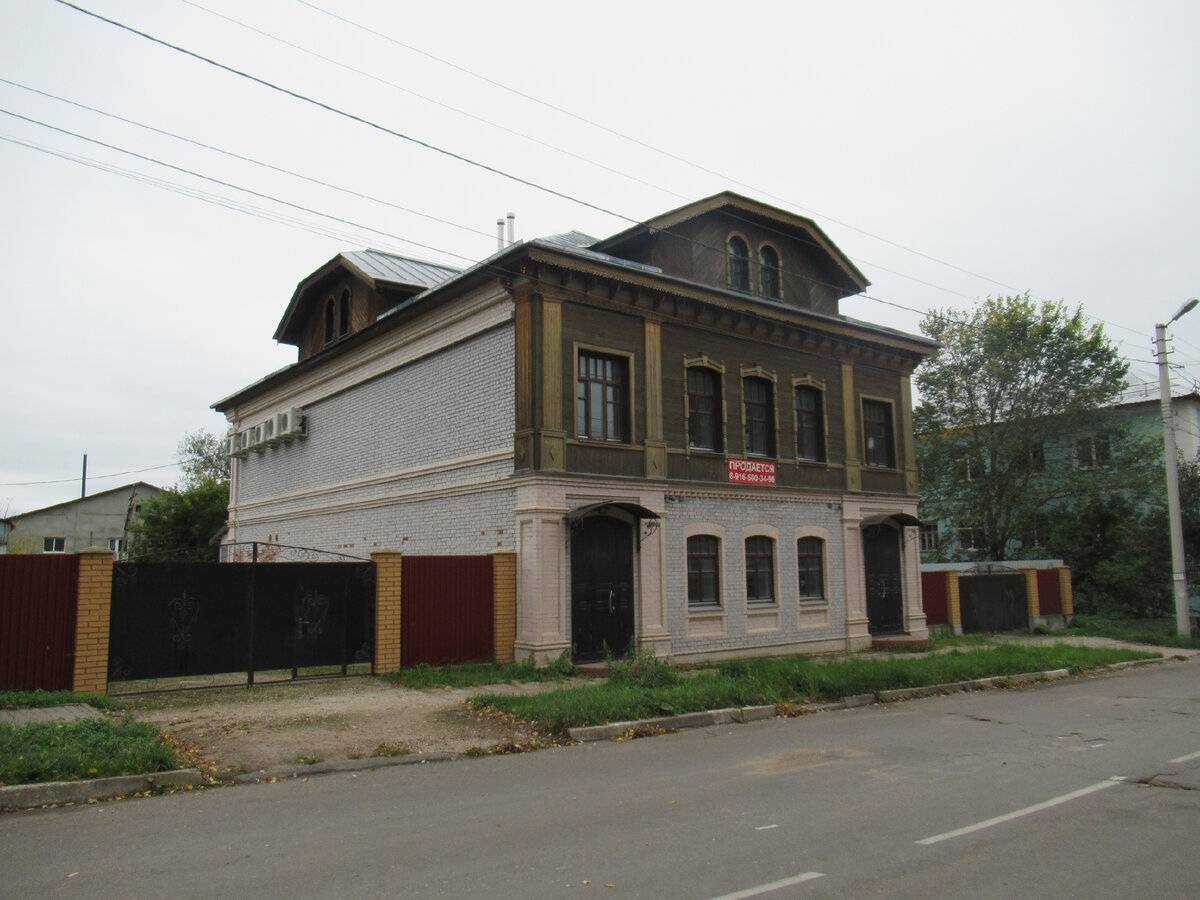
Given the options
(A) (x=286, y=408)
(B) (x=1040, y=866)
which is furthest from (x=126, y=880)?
(A) (x=286, y=408)

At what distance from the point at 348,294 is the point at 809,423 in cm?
1231

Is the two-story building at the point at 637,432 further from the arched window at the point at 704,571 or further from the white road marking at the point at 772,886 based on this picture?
the white road marking at the point at 772,886

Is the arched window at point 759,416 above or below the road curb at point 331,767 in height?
above

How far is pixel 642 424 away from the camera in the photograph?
17219mm

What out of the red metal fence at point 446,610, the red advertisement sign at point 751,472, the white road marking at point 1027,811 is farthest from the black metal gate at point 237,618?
the white road marking at point 1027,811

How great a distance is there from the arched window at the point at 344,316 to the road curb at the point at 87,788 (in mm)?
16872

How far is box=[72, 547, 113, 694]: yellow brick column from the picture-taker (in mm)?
11766

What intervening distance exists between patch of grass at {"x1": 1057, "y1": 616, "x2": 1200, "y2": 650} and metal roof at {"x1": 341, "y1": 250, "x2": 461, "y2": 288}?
790 inches

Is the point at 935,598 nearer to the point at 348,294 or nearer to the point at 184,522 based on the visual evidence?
the point at 348,294

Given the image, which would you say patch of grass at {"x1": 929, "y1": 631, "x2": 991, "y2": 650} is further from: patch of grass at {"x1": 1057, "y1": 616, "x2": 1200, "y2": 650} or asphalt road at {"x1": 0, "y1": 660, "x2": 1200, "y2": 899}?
asphalt road at {"x1": 0, "y1": 660, "x2": 1200, "y2": 899}

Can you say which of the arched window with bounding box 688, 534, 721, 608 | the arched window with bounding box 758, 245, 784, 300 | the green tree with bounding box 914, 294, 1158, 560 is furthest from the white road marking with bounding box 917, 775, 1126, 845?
the green tree with bounding box 914, 294, 1158, 560

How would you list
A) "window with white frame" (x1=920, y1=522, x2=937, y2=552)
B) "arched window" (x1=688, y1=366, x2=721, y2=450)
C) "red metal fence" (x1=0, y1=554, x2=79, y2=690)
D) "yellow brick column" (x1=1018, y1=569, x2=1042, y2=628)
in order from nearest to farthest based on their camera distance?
"red metal fence" (x1=0, y1=554, x2=79, y2=690)
"arched window" (x1=688, y1=366, x2=721, y2=450)
"yellow brick column" (x1=1018, y1=569, x2=1042, y2=628)
"window with white frame" (x1=920, y1=522, x2=937, y2=552)

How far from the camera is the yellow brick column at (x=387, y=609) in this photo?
47.1ft

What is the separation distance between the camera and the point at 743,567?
731 inches
